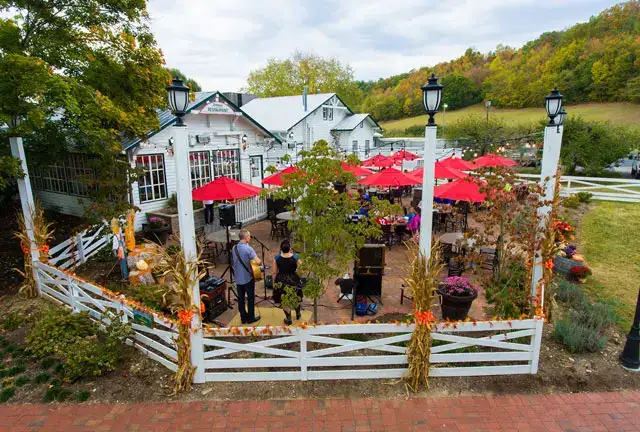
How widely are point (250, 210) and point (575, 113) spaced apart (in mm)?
48615

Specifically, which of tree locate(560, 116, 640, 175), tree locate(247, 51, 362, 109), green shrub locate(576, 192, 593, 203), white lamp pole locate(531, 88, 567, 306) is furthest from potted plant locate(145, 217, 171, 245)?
tree locate(247, 51, 362, 109)

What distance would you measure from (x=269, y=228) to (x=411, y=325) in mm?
8906

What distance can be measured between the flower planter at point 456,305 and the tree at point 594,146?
811 inches

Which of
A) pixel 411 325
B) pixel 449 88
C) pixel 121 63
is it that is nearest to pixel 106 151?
pixel 121 63

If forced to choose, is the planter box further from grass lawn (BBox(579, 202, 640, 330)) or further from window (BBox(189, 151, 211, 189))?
grass lawn (BBox(579, 202, 640, 330))

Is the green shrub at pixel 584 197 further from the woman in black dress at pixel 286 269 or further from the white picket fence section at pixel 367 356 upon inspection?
the woman in black dress at pixel 286 269

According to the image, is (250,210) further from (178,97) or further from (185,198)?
(178,97)

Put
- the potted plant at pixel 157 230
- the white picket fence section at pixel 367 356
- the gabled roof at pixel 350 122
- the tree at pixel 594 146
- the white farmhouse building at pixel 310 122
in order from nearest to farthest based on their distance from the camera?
the white picket fence section at pixel 367 356 < the potted plant at pixel 157 230 < the tree at pixel 594 146 < the white farmhouse building at pixel 310 122 < the gabled roof at pixel 350 122

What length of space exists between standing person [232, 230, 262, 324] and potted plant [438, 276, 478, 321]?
3.21 meters

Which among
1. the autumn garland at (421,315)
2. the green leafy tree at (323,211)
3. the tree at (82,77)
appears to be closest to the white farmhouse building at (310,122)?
the tree at (82,77)

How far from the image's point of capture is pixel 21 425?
4574 millimetres

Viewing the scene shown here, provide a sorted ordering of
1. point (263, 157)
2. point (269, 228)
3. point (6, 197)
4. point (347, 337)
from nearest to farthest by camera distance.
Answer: point (347, 337)
point (269, 228)
point (6, 197)
point (263, 157)

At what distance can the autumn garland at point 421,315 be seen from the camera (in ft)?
16.1

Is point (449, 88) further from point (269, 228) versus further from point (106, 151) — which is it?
point (106, 151)
